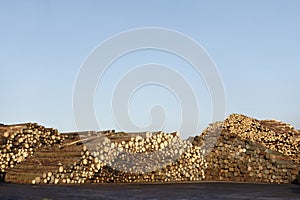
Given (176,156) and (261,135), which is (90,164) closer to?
(176,156)

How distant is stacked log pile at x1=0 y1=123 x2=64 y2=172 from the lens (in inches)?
623

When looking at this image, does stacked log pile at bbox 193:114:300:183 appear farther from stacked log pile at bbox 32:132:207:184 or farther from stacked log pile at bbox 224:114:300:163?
stacked log pile at bbox 32:132:207:184

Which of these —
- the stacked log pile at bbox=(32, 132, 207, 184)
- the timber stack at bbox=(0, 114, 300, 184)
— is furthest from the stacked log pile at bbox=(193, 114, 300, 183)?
the stacked log pile at bbox=(32, 132, 207, 184)

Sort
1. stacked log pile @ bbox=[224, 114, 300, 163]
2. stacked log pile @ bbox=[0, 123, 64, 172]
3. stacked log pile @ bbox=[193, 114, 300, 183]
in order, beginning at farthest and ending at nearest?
1. stacked log pile @ bbox=[224, 114, 300, 163]
2. stacked log pile @ bbox=[0, 123, 64, 172]
3. stacked log pile @ bbox=[193, 114, 300, 183]

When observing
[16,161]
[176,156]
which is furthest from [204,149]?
[16,161]

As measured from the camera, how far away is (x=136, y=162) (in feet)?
46.9

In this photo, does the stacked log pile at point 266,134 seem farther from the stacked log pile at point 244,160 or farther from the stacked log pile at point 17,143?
the stacked log pile at point 17,143

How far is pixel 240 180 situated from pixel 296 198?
5.83 meters

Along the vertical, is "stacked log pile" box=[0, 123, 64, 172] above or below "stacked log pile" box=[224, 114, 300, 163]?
below

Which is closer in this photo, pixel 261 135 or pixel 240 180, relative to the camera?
pixel 240 180

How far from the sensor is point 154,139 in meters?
14.9

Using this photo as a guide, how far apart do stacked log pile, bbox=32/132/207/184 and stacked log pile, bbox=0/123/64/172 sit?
302 cm

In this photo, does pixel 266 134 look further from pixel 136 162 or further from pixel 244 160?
pixel 136 162

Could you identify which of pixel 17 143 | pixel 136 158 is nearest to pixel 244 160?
pixel 136 158
